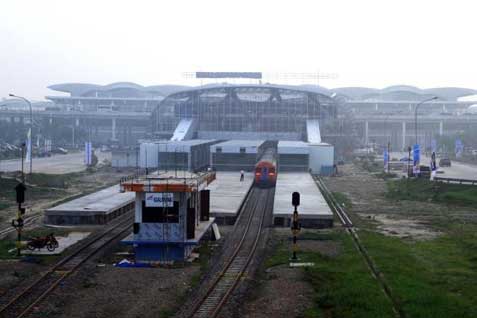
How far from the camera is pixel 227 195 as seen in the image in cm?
2948

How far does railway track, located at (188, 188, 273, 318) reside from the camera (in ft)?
37.9

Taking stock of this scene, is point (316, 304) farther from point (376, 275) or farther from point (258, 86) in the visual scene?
point (258, 86)

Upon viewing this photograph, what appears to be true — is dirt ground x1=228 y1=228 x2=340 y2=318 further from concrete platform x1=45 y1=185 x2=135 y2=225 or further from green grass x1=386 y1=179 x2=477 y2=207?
green grass x1=386 y1=179 x2=477 y2=207

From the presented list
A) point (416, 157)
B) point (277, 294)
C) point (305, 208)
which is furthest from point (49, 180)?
point (277, 294)

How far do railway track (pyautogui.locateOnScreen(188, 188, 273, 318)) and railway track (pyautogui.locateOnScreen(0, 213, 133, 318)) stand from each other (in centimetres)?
303

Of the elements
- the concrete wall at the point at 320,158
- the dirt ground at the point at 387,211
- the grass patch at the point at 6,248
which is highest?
the concrete wall at the point at 320,158

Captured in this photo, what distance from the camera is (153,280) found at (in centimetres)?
1356

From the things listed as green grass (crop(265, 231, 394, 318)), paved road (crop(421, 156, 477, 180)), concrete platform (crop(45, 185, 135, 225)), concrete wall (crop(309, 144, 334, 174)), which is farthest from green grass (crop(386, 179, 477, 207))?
concrete platform (crop(45, 185, 135, 225))

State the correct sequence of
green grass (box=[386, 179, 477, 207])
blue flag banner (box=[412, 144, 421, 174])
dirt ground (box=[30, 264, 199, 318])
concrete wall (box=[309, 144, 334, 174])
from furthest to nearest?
1. concrete wall (box=[309, 144, 334, 174])
2. blue flag banner (box=[412, 144, 421, 174])
3. green grass (box=[386, 179, 477, 207])
4. dirt ground (box=[30, 264, 199, 318])

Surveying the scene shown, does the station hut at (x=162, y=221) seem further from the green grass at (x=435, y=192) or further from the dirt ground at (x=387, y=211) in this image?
the green grass at (x=435, y=192)

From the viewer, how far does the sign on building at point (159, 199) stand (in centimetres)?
1568

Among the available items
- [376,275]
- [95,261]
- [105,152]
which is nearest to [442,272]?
[376,275]

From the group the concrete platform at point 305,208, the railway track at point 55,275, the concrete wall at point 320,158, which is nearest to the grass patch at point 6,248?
the railway track at point 55,275

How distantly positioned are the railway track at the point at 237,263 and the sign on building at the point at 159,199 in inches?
81.5
